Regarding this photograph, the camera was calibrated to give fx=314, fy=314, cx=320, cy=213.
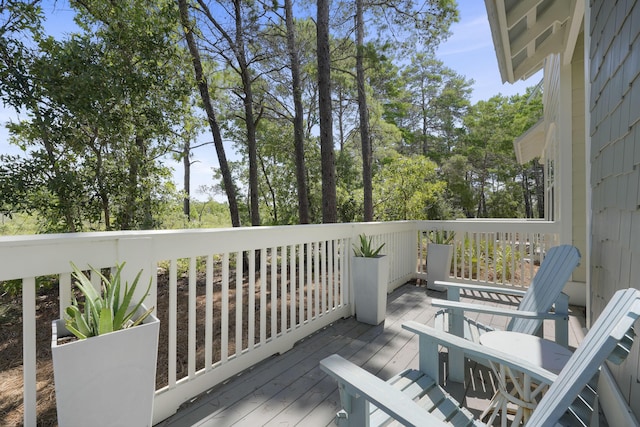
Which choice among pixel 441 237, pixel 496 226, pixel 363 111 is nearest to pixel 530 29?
pixel 496 226

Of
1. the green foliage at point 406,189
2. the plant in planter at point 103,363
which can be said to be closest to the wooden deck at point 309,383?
the plant in planter at point 103,363

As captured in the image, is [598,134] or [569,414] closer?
[569,414]

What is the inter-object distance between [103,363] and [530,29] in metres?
4.95

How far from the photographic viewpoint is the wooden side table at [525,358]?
149 cm

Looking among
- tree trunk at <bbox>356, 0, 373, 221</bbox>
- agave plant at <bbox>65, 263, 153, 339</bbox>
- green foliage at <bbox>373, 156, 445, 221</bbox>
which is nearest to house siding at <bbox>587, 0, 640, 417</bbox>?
agave plant at <bbox>65, 263, 153, 339</bbox>

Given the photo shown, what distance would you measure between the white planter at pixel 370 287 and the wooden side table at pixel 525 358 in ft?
4.99

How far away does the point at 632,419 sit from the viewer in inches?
46.6

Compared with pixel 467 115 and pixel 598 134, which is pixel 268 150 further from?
pixel 467 115

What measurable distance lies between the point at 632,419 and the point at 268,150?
1230 centimetres

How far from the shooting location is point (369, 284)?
340 centimetres

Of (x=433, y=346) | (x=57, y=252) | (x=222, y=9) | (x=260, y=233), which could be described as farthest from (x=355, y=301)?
(x=222, y=9)

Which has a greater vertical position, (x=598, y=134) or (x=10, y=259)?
(x=598, y=134)

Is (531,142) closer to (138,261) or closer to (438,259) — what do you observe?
(438,259)

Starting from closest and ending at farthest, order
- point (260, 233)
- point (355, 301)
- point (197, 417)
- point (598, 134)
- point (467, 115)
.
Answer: point (197, 417), point (598, 134), point (260, 233), point (355, 301), point (467, 115)
